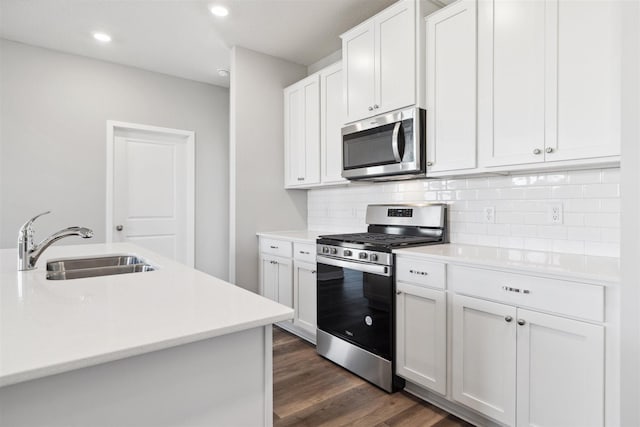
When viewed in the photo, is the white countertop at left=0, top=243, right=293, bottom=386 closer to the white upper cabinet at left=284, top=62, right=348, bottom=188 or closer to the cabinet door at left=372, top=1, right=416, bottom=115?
the cabinet door at left=372, top=1, right=416, bottom=115

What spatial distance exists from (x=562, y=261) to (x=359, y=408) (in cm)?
134

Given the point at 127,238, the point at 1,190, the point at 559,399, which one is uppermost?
the point at 1,190

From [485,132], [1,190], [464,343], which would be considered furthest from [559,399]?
[1,190]

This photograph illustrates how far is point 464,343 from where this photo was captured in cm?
185

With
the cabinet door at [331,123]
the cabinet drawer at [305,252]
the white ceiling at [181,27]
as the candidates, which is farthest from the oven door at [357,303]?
the white ceiling at [181,27]

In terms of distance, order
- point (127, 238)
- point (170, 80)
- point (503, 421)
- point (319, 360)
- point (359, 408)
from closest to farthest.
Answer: point (503, 421) → point (359, 408) → point (319, 360) → point (127, 238) → point (170, 80)

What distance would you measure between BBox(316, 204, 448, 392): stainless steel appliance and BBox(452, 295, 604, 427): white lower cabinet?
447 millimetres

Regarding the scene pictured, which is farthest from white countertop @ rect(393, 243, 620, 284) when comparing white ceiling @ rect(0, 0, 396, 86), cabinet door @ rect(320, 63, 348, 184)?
white ceiling @ rect(0, 0, 396, 86)

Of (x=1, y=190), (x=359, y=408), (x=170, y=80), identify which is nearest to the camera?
(x=359, y=408)

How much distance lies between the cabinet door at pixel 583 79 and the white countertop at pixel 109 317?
1612 millimetres

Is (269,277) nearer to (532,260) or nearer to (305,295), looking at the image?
(305,295)

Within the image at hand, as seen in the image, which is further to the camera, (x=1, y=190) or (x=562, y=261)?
(x=1, y=190)

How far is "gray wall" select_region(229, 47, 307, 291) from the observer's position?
11.5 feet

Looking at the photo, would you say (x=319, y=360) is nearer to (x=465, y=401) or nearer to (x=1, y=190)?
(x=465, y=401)
